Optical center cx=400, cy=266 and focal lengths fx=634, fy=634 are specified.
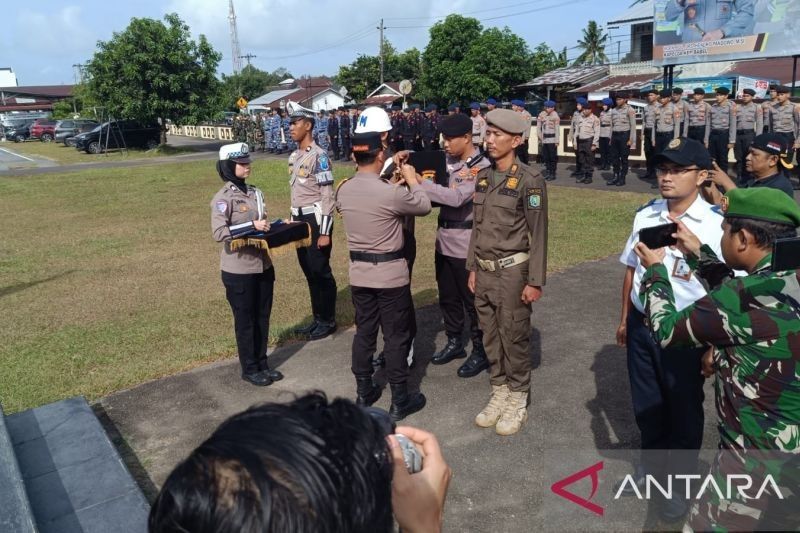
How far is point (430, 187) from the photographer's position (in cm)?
443

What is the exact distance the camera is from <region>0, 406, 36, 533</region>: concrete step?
2504 millimetres

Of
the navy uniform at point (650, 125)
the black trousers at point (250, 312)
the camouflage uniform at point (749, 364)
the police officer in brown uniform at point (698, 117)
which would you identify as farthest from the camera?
the navy uniform at point (650, 125)

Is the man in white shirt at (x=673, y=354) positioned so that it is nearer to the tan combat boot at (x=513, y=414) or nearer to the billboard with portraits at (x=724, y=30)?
the tan combat boot at (x=513, y=414)

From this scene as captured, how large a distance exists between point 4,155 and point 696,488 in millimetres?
36320

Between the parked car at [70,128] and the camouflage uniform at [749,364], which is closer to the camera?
the camouflage uniform at [749,364]

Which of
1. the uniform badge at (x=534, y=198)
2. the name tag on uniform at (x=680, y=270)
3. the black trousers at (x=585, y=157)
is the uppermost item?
the uniform badge at (x=534, y=198)

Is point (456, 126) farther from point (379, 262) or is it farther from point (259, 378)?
point (259, 378)

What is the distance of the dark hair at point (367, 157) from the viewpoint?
398 centimetres

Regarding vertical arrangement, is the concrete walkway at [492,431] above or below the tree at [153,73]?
below

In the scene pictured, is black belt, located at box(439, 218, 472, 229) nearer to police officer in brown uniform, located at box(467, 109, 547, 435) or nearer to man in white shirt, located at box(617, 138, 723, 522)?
police officer in brown uniform, located at box(467, 109, 547, 435)

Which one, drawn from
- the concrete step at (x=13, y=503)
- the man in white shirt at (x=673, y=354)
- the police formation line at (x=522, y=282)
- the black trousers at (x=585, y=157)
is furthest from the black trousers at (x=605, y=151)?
the concrete step at (x=13, y=503)

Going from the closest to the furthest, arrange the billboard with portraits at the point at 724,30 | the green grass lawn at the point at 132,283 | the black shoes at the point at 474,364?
the black shoes at the point at 474,364
the green grass lawn at the point at 132,283
the billboard with portraits at the point at 724,30

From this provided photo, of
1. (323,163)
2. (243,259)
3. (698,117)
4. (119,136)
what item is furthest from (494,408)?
(119,136)

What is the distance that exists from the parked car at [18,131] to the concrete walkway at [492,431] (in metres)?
46.9
